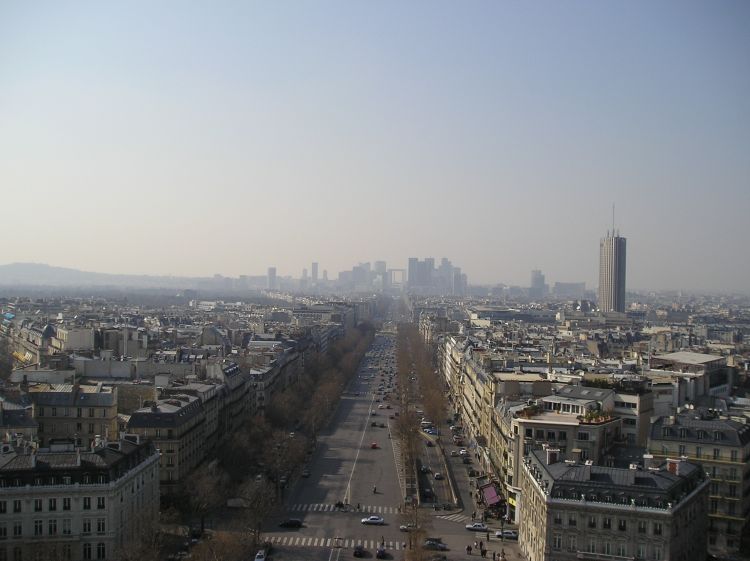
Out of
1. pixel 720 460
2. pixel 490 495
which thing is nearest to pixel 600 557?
pixel 720 460

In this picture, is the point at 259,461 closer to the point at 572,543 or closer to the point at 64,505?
the point at 64,505

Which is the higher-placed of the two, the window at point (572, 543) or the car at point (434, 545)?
the window at point (572, 543)

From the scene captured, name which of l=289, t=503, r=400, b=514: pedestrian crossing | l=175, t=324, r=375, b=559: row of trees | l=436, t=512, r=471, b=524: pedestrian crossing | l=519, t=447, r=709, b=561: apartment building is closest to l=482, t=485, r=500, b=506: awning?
l=436, t=512, r=471, b=524: pedestrian crossing

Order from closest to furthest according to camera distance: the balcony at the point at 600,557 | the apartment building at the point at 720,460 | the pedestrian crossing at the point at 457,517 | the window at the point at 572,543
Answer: the balcony at the point at 600,557
the window at the point at 572,543
the apartment building at the point at 720,460
the pedestrian crossing at the point at 457,517

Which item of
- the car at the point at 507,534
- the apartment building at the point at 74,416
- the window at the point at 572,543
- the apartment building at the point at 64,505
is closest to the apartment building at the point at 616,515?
the window at the point at 572,543

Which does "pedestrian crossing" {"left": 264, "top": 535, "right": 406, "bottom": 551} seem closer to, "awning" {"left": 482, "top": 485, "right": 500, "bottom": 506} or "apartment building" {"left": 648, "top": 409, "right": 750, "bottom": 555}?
"awning" {"left": 482, "top": 485, "right": 500, "bottom": 506}

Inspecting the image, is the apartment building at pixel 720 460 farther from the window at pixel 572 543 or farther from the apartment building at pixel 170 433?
the apartment building at pixel 170 433
